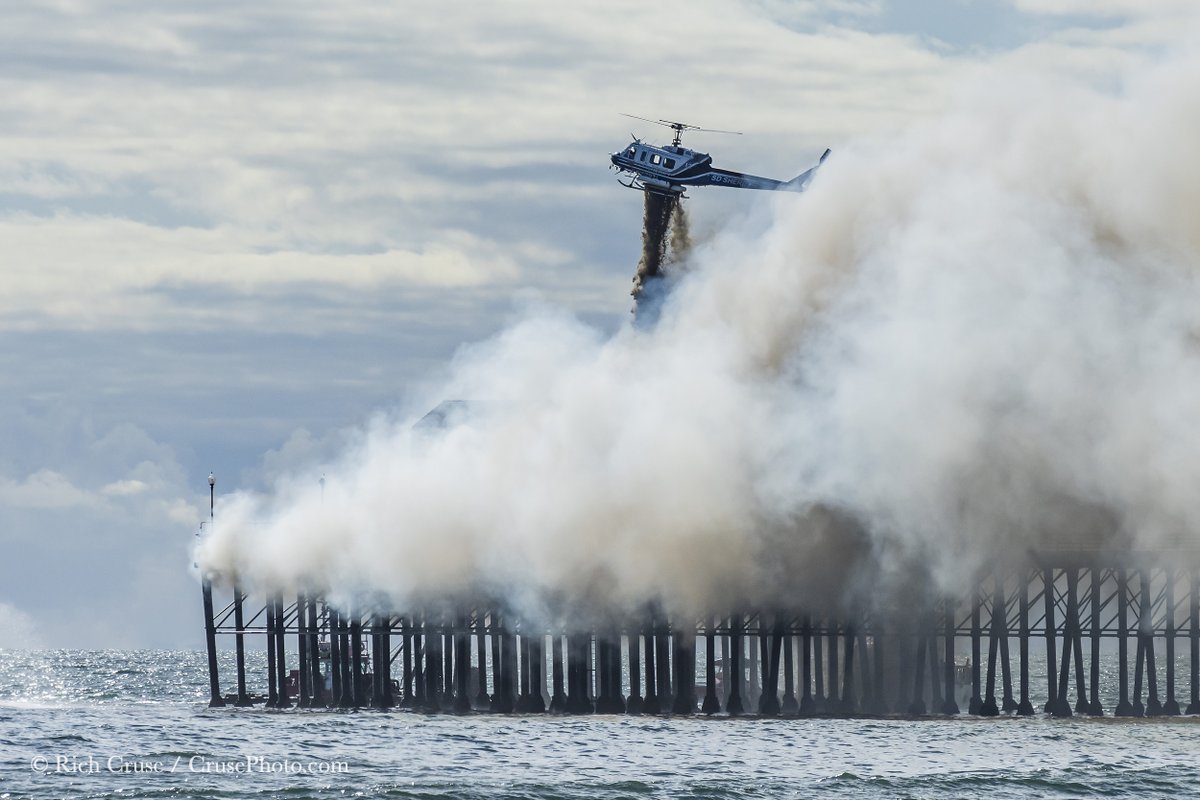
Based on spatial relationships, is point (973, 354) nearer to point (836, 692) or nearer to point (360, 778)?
point (836, 692)

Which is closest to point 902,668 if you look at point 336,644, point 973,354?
point 973,354

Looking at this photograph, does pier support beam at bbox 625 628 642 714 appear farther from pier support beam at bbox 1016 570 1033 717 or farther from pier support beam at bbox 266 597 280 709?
pier support beam at bbox 266 597 280 709

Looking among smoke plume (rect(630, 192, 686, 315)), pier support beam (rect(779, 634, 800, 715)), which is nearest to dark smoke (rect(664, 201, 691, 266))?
smoke plume (rect(630, 192, 686, 315))

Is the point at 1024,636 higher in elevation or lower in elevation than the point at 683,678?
higher

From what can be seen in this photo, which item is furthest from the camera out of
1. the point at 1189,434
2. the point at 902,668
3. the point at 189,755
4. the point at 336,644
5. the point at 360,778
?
the point at 336,644

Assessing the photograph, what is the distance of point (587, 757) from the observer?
5675 cm

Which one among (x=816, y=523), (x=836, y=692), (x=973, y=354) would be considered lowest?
(x=836, y=692)

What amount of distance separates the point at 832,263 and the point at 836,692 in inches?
566

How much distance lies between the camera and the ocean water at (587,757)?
51.0 metres

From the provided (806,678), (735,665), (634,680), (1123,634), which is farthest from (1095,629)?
(634,680)

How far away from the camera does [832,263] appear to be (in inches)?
2879

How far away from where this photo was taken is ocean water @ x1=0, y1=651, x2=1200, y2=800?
50969 mm

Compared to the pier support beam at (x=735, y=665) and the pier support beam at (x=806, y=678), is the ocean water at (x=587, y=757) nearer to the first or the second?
the pier support beam at (x=806, y=678)

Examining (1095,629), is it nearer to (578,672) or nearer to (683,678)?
(683,678)
